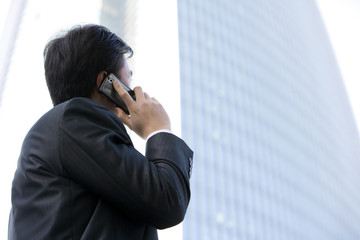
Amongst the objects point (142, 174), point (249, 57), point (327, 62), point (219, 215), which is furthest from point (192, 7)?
point (142, 174)

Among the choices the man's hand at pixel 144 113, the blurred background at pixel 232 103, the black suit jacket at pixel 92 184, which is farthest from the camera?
the blurred background at pixel 232 103

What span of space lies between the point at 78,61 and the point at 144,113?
186 millimetres

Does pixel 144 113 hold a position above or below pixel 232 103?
above

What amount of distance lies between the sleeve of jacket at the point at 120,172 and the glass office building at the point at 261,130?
1942 cm

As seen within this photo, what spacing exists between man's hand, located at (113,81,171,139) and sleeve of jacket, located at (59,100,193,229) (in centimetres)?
11

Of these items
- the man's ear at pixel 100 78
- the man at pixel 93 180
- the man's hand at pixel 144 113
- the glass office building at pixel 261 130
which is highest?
the man's ear at pixel 100 78

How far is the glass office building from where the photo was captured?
22406 mm

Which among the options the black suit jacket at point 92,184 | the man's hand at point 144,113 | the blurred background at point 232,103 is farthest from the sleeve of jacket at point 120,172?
the blurred background at point 232,103

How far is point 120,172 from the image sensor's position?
66 cm

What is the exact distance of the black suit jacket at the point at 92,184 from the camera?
0.66 metres

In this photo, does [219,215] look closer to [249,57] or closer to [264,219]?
[264,219]

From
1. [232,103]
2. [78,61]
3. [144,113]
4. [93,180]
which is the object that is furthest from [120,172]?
[232,103]

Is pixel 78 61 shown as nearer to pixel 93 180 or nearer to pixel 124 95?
pixel 124 95

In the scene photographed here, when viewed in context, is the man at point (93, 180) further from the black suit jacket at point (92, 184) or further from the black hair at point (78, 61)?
the black hair at point (78, 61)
